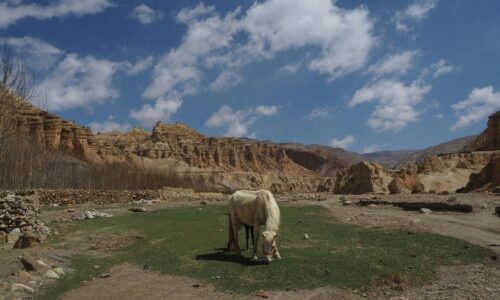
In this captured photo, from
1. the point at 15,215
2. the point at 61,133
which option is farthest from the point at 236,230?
the point at 61,133

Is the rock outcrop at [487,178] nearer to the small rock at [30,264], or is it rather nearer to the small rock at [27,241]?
the small rock at [27,241]

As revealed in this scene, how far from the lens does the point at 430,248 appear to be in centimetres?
1424

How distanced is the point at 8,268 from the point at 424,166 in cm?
6571

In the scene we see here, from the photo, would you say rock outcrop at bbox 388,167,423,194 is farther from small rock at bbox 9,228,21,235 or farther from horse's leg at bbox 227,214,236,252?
small rock at bbox 9,228,21,235

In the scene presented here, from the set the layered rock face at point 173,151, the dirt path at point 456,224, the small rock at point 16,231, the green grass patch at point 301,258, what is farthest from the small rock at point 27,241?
the layered rock face at point 173,151

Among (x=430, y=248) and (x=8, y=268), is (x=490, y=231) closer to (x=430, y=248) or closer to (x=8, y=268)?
(x=430, y=248)

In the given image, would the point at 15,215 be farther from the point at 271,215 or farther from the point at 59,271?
the point at 271,215

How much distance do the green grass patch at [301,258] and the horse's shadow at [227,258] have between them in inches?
1.3

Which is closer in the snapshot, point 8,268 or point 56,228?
point 8,268

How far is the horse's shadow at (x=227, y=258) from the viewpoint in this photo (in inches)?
523

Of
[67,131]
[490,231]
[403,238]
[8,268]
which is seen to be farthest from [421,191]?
[67,131]

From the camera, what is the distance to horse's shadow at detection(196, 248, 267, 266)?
1328 cm

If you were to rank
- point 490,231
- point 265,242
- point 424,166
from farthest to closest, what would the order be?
point 424,166 → point 490,231 → point 265,242

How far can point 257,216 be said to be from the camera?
46.8ft
